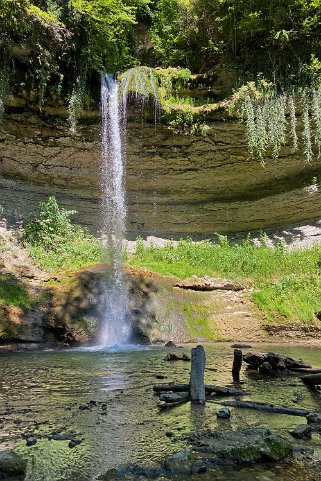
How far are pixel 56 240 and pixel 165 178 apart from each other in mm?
5126

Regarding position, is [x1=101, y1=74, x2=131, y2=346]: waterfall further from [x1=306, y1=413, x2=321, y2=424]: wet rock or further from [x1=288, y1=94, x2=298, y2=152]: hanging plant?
[x1=306, y1=413, x2=321, y2=424]: wet rock

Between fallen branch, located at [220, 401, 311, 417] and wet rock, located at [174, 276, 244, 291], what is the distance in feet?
24.8

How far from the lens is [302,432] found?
383 centimetres

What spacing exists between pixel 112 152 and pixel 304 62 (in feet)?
23.7

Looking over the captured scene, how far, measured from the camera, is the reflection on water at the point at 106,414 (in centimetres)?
331

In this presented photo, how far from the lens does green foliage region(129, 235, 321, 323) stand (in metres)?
12.0

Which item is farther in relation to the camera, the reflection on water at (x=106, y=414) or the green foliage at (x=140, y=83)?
the green foliage at (x=140, y=83)

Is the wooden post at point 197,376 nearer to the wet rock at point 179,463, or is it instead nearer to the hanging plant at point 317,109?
the wet rock at point 179,463

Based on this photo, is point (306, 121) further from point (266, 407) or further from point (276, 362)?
point (266, 407)

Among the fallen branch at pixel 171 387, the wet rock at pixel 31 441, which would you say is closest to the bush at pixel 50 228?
the fallen branch at pixel 171 387

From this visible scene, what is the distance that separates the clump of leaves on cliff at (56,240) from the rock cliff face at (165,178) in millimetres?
1098

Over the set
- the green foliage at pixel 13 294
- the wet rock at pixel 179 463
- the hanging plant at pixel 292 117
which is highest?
the hanging plant at pixel 292 117

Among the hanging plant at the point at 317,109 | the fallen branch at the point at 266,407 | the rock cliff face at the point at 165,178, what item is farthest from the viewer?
the rock cliff face at the point at 165,178

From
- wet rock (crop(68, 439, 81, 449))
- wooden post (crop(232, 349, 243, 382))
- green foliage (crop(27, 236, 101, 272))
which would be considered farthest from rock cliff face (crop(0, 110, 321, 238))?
wet rock (crop(68, 439, 81, 449))
